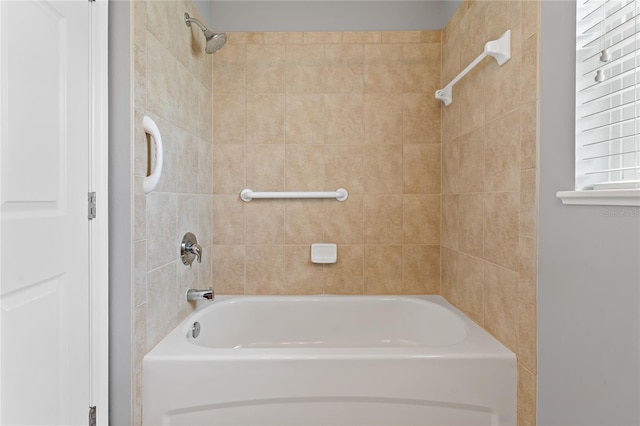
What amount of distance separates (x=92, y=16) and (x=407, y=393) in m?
1.67

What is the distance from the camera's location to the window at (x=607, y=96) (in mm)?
981

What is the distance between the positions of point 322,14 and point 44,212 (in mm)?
1904

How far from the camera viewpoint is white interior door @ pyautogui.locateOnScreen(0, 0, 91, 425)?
36.5 inches

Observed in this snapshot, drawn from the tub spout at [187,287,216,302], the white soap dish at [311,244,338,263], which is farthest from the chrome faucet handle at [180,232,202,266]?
the white soap dish at [311,244,338,263]

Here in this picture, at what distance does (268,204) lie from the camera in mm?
2330

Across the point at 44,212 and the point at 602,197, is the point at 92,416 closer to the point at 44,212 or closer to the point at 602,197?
the point at 44,212

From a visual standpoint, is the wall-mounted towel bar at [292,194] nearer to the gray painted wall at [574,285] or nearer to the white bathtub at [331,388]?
the white bathtub at [331,388]

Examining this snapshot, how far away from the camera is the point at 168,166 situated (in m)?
1.68

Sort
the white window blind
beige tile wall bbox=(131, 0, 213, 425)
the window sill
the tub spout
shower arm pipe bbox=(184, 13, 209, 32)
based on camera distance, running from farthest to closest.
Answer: the tub spout, shower arm pipe bbox=(184, 13, 209, 32), beige tile wall bbox=(131, 0, 213, 425), the white window blind, the window sill

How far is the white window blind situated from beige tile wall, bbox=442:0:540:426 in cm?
17

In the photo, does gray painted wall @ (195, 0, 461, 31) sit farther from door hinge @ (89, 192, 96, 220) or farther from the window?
door hinge @ (89, 192, 96, 220)

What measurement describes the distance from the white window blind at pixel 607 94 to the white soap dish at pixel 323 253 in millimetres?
1400

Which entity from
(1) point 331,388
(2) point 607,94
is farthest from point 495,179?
(1) point 331,388

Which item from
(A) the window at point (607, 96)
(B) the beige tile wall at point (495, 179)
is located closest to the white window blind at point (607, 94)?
(A) the window at point (607, 96)
